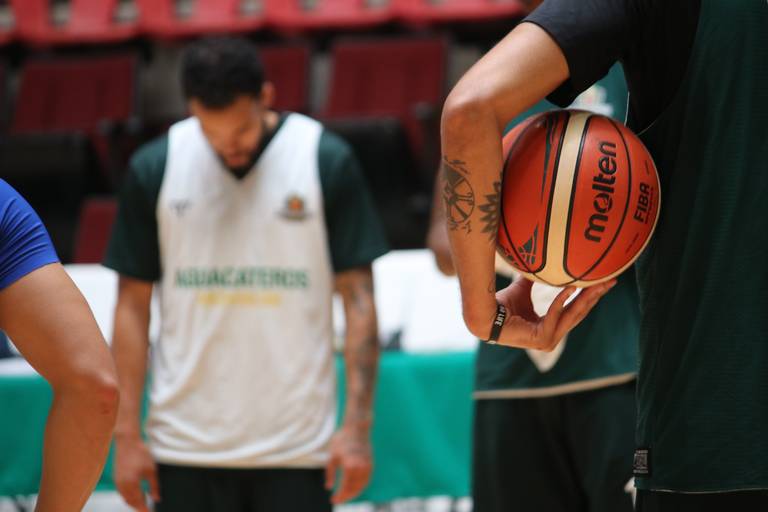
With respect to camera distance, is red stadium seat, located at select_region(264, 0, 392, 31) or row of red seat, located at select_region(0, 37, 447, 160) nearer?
row of red seat, located at select_region(0, 37, 447, 160)

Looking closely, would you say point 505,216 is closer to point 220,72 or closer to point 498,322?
point 498,322

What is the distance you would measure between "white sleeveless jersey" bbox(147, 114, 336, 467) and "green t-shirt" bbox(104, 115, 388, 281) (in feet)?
0.10

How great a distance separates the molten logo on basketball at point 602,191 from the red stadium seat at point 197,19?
8.48 metres

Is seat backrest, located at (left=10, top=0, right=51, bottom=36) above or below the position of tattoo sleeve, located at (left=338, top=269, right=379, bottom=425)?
above

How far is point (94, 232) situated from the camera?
8414 mm

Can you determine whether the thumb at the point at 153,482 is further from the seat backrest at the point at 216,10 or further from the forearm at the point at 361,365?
the seat backrest at the point at 216,10

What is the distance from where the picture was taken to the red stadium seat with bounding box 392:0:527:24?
9266 mm

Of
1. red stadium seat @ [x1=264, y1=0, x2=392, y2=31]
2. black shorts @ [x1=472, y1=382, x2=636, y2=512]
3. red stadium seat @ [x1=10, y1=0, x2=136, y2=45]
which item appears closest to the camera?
black shorts @ [x1=472, y1=382, x2=636, y2=512]

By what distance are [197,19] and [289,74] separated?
123 centimetres

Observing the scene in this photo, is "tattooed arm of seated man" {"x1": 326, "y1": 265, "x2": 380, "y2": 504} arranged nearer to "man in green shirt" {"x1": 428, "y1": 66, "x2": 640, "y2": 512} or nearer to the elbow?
"man in green shirt" {"x1": 428, "y1": 66, "x2": 640, "y2": 512}

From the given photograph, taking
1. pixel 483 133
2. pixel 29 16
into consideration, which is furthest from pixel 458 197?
pixel 29 16

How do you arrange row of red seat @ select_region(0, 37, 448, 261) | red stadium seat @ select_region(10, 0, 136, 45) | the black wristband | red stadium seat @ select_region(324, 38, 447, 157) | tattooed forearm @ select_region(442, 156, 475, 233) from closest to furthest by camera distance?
1. tattooed forearm @ select_region(442, 156, 475, 233)
2. the black wristband
3. row of red seat @ select_region(0, 37, 448, 261)
4. red stadium seat @ select_region(324, 38, 447, 157)
5. red stadium seat @ select_region(10, 0, 136, 45)

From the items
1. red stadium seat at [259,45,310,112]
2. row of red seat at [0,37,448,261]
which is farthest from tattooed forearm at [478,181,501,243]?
red stadium seat at [259,45,310,112]

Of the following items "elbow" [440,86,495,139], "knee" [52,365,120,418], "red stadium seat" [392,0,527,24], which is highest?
"red stadium seat" [392,0,527,24]
